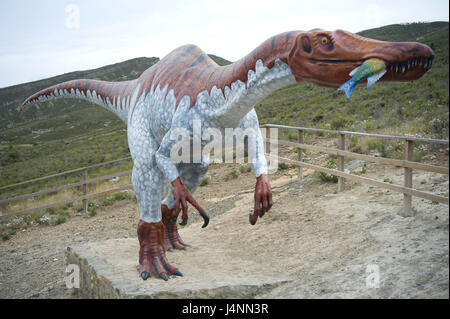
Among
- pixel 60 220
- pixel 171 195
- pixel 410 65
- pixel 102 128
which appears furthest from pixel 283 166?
pixel 102 128

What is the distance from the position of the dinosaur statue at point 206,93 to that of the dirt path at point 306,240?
70 cm

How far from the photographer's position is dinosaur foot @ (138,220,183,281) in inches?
141

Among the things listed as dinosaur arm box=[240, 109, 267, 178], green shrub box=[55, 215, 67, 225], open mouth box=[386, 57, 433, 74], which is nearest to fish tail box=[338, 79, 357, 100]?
open mouth box=[386, 57, 433, 74]

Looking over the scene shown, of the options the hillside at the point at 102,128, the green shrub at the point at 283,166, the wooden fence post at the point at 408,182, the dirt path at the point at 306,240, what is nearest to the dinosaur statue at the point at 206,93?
the dirt path at the point at 306,240

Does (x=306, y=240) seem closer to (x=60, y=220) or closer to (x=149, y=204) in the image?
(x=149, y=204)

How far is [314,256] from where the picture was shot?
3.78 meters

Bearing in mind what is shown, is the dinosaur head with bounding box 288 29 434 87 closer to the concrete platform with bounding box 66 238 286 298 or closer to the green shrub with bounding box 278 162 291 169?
the concrete platform with bounding box 66 238 286 298

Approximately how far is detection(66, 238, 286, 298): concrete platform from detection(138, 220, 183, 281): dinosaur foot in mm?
101

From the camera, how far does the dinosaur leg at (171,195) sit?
13.7ft

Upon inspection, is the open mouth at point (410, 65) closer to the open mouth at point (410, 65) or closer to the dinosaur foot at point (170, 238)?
the open mouth at point (410, 65)

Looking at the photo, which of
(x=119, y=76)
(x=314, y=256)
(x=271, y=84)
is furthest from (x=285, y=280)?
(x=119, y=76)

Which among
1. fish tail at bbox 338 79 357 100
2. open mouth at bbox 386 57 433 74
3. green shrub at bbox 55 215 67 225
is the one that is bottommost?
green shrub at bbox 55 215 67 225

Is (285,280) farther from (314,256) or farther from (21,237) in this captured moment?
(21,237)
